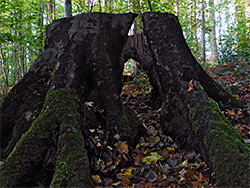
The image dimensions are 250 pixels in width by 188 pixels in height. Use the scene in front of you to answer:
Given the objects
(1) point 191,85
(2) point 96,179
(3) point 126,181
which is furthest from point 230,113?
(2) point 96,179

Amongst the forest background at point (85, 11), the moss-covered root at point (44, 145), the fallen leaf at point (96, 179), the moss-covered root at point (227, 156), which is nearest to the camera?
the moss-covered root at point (227, 156)

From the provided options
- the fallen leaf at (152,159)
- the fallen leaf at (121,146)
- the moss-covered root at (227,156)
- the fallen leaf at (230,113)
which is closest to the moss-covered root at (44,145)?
the fallen leaf at (121,146)

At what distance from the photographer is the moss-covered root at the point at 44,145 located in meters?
2.04

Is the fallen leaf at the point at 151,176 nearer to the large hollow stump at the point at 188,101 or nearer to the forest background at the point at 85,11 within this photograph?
the large hollow stump at the point at 188,101

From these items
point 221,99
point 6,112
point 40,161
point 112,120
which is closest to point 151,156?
point 112,120

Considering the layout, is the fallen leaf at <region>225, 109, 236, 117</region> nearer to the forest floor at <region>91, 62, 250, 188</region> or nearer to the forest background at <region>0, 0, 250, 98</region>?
the forest floor at <region>91, 62, 250, 188</region>

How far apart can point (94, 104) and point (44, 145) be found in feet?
3.56

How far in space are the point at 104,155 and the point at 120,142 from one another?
12.2 inches

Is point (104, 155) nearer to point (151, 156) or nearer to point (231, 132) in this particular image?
point (151, 156)

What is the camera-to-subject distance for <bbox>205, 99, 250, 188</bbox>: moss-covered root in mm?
1918

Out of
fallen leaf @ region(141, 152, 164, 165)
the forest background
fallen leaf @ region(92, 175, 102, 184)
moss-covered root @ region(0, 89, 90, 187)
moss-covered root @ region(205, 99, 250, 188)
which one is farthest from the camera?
the forest background

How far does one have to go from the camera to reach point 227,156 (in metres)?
2.10

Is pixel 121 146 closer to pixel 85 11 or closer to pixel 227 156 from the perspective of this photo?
pixel 227 156

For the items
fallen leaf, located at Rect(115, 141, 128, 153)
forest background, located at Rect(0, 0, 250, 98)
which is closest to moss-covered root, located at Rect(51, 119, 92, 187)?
fallen leaf, located at Rect(115, 141, 128, 153)
